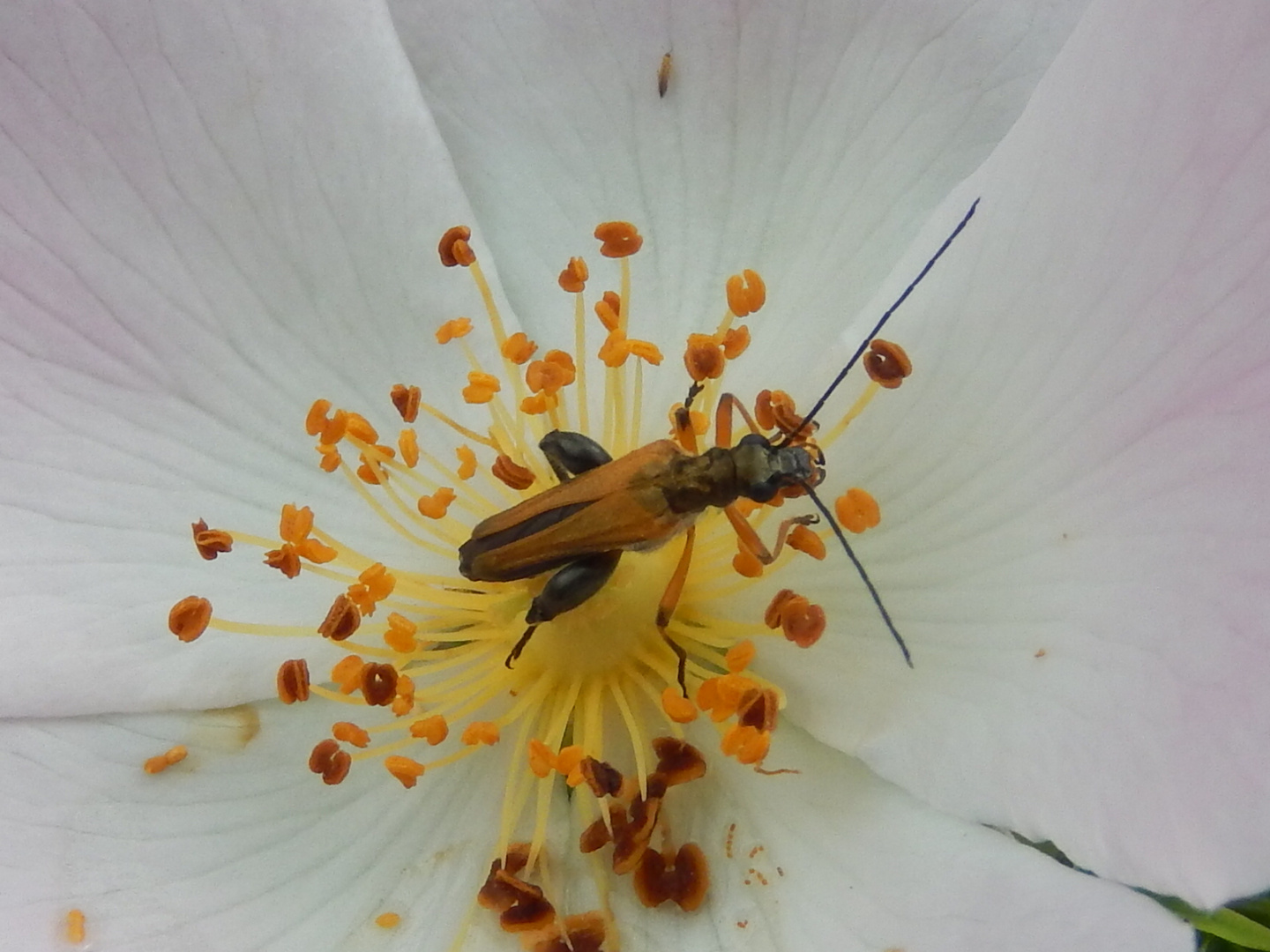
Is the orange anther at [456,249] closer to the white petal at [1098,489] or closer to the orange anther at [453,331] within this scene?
the orange anther at [453,331]

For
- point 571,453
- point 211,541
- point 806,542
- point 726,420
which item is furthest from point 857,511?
point 211,541

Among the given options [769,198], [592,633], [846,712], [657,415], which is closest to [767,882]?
[846,712]

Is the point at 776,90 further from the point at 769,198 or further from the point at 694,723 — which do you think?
the point at 694,723

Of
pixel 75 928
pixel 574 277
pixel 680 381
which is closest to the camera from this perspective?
pixel 75 928

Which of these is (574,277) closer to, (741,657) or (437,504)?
(437,504)

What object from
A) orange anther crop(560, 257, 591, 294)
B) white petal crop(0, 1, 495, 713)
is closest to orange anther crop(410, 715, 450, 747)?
white petal crop(0, 1, 495, 713)
